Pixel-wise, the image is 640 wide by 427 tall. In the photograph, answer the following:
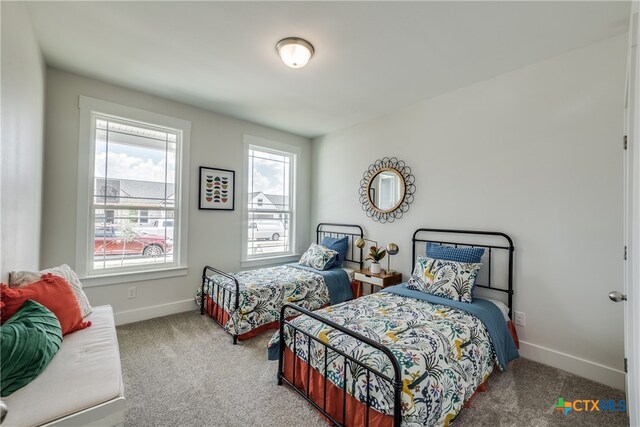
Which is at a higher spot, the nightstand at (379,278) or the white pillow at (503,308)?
the nightstand at (379,278)

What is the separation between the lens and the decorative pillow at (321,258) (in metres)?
3.58

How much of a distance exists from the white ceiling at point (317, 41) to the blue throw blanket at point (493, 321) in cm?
204

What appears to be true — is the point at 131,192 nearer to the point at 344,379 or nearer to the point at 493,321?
the point at 344,379

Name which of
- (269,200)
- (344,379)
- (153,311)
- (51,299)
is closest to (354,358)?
(344,379)

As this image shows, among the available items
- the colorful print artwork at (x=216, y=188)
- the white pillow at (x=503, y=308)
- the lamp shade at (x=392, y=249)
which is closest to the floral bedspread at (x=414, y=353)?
the white pillow at (x=503, y=308)

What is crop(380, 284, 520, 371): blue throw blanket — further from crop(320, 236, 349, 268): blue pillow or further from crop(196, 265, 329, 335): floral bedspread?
crop(320, 236, 349, 268): blue pillow

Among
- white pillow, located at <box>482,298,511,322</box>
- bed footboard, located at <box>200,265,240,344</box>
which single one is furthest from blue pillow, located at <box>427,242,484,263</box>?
bed footboard, located at <box>200,265,240,344</box>

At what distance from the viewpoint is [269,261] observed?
419 cm

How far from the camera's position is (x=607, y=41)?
81.5 inches

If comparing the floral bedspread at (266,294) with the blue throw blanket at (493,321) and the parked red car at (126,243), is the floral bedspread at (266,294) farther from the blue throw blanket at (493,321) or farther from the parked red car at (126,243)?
the blue throw blanket at (493,321)

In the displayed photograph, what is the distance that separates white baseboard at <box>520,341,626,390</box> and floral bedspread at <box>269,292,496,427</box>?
0.67 m

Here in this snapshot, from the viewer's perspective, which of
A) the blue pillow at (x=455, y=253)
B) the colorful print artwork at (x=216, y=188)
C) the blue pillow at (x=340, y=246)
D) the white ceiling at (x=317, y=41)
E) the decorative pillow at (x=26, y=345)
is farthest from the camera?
the blue pillow at (x=340, y=246)

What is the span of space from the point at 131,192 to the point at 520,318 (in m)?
4.12

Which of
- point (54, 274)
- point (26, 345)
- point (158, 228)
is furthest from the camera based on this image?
point (158, 228)
